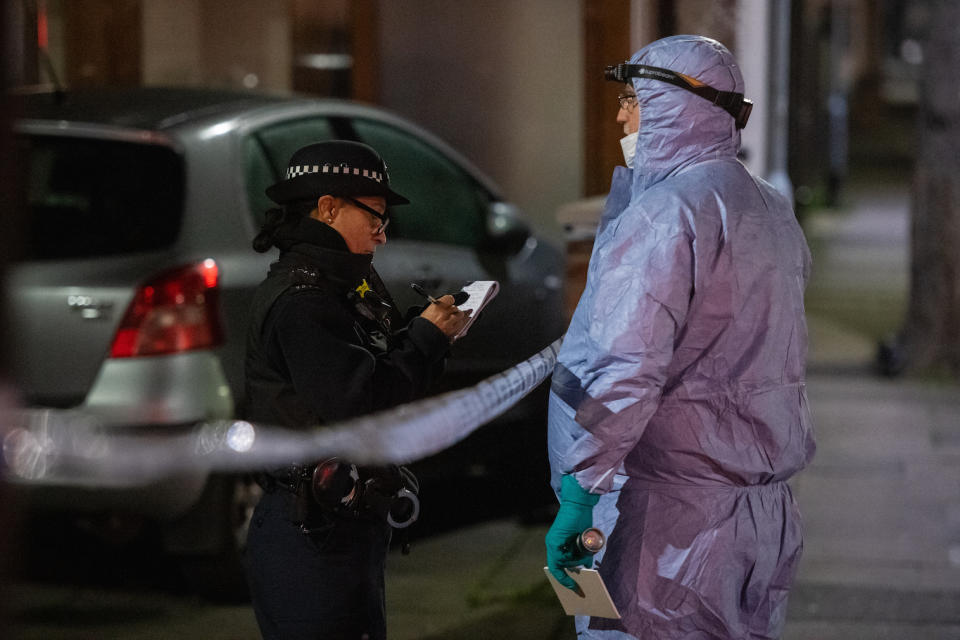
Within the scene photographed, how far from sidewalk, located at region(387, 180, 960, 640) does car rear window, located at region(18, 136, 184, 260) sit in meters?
1.66

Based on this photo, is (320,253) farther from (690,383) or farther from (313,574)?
(690,383)

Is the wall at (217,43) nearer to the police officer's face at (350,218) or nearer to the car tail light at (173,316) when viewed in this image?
the car tail light at (173,316)

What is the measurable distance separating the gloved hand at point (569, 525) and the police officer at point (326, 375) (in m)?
0.36

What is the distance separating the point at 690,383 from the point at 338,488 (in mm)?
771

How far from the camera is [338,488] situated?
2.91 meters

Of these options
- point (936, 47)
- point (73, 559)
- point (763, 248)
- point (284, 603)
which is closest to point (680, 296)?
point (763, 248)

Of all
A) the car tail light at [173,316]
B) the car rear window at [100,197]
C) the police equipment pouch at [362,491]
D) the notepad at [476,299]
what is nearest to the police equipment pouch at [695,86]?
the notepad at [476,299]

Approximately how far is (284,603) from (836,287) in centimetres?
1268

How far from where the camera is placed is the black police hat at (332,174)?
119 inches

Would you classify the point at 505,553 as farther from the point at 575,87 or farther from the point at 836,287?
the point at 836,287

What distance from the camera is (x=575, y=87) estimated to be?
23.5ft

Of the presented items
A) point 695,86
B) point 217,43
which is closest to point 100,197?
point 695,86

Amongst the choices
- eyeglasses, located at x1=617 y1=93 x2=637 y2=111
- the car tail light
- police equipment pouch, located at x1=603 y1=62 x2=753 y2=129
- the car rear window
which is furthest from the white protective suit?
the car rear window

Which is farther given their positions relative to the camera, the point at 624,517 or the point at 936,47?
the point at 936,47
